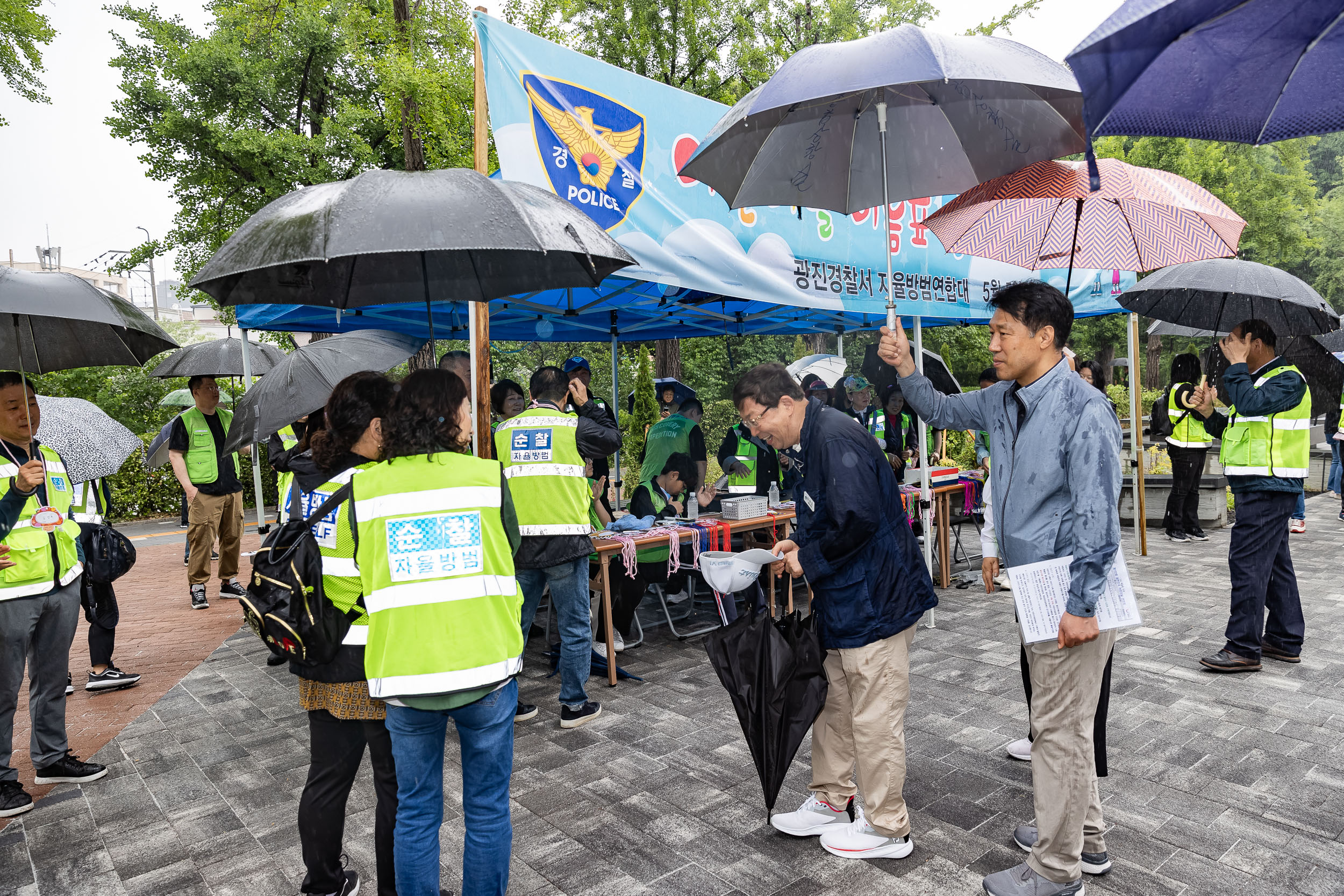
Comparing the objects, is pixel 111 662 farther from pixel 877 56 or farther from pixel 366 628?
pixel 877 56

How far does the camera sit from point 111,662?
537 centimetres

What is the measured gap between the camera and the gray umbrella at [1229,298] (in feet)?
15.1

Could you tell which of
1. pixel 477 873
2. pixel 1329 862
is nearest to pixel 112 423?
pixel 477 873

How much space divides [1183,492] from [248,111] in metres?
16.1

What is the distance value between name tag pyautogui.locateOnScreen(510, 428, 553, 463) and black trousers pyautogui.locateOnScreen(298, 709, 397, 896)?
6.36 ft

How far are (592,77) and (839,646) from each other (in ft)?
12.6

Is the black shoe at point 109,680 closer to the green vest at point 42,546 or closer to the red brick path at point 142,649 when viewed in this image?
the red brick path at point 142,649

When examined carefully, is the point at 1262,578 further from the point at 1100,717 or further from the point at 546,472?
the point at 546,472

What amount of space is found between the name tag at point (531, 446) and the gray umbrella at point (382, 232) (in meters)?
1.22

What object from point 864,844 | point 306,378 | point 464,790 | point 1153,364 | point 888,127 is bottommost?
point 864,844

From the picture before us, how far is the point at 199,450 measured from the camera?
7074 mm

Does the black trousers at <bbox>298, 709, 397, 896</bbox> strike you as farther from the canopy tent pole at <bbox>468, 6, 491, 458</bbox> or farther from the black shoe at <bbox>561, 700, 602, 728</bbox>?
the black shoe at <bbox>561, 700, 602, 728</bbox>
